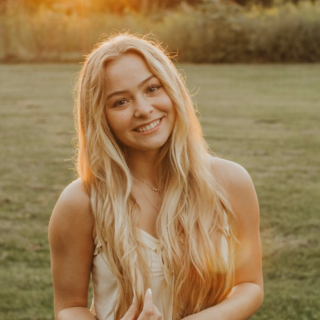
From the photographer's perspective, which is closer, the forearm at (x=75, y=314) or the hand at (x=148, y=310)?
the hand at (x=148, y=310)

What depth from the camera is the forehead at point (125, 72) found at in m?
2.10

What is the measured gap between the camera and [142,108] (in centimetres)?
212

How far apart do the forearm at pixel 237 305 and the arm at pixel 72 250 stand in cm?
46

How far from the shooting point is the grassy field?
3.96 metres

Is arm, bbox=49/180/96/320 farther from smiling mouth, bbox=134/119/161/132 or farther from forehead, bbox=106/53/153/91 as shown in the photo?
forehead, bbox=106/53/153/91

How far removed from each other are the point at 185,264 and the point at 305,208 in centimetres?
339

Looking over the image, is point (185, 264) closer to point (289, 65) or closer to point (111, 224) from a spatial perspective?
point (111, 224)

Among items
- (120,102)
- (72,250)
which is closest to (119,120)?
(120,102)

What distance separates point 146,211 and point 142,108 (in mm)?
430

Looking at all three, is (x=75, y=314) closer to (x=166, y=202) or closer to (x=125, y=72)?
(x=166, y=202)

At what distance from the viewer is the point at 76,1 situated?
103 feet

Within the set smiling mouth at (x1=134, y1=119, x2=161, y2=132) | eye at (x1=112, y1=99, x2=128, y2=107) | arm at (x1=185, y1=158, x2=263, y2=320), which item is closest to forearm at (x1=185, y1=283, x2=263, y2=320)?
arm at (x1=185, y1=158, x2=263, y2=320)

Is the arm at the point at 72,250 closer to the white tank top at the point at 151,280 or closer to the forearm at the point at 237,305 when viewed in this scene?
the white tank top at the point at 151,280

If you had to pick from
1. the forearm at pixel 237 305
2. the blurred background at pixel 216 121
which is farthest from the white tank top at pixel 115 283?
the blurred background at pixel 216 121
